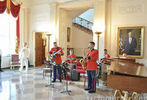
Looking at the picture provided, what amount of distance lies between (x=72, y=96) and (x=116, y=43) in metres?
4.06

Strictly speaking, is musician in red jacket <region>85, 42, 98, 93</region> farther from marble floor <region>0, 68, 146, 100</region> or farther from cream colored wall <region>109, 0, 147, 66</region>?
cream colored wall <region>109, 0, 147, 66</region>

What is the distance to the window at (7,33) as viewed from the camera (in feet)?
31.1

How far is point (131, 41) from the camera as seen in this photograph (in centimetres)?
730

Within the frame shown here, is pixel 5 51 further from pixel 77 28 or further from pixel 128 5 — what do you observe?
pixel 128 5

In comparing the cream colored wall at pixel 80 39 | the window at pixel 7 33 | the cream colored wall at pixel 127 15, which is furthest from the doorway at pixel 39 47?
the cream colored wall at pixel 127 15

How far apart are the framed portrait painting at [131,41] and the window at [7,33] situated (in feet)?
22.4

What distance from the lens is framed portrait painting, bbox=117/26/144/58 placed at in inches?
279

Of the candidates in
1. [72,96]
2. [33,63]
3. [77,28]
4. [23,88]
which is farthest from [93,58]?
[77,28]

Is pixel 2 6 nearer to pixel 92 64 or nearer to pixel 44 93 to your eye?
pixel 44 93

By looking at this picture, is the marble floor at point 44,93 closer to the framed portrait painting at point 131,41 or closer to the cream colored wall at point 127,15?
the framed portrait painting at point 131,41

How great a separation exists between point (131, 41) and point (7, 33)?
758cm

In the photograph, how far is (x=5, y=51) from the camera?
31.8 ft

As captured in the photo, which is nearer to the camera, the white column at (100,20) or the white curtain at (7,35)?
the white column at (100,20)

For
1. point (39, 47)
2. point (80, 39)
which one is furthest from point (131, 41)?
point (80, 39)
